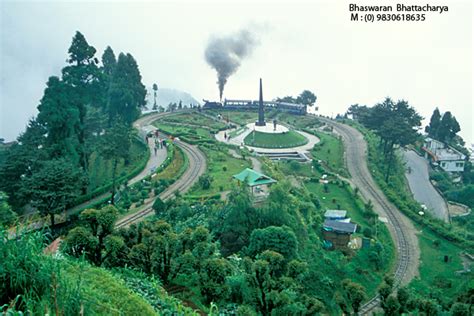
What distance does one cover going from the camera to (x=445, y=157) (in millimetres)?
63688

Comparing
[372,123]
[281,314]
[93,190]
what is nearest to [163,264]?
[281,314]

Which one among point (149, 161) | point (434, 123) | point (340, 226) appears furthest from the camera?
point (434, 123)

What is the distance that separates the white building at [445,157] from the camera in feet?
208

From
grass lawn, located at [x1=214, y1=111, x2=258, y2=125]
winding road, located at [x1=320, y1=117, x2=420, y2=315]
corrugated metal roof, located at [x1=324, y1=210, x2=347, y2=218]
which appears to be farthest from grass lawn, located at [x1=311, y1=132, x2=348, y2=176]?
grass lawn, located at [x1=214, y1=111, x2=258, y2=125]

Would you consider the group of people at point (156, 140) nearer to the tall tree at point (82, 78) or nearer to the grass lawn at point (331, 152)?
the tall tree at point (82, 78)

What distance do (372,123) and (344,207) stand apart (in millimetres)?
21787

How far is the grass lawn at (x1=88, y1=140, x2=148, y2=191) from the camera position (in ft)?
139

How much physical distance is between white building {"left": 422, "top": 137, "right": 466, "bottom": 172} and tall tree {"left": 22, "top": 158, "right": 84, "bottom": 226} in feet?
170

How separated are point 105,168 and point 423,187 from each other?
134 feet

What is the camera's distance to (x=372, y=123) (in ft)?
201

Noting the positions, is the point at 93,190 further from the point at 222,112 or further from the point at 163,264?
the point at 222,112

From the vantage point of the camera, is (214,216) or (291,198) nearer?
(214,216)

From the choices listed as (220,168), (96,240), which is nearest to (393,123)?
(220,168)

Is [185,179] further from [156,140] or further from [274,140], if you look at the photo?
[274,140]
